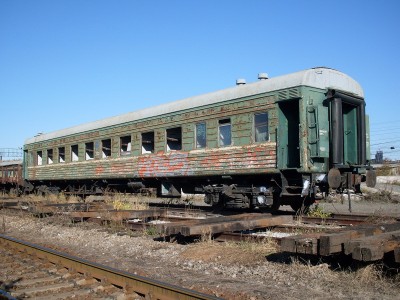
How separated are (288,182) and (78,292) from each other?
6.65m

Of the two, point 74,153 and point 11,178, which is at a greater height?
point 74,153

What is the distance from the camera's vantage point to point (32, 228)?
10.8 metres

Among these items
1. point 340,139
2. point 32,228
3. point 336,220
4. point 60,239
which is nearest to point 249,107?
point 340,139

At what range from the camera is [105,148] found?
1684cm

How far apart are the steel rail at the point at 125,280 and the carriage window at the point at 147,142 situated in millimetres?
8047

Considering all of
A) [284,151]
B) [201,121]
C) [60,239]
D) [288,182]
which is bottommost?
[60,239]

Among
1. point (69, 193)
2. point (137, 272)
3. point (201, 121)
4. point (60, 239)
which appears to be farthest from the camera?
point (69, 193)

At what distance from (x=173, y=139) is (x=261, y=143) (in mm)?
3747

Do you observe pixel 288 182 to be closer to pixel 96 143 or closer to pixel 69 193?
pixel 96 143

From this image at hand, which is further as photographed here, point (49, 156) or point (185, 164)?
point (49, 156)

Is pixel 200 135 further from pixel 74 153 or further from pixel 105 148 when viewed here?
pixel 74 153

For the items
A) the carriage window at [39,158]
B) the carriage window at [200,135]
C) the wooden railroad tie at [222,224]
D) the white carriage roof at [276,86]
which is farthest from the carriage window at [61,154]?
the wooden railroad tie at [222,224]

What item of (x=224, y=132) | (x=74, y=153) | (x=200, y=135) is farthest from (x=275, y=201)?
(x=74, y=153)

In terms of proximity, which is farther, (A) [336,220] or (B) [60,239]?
(A) [336,220]
